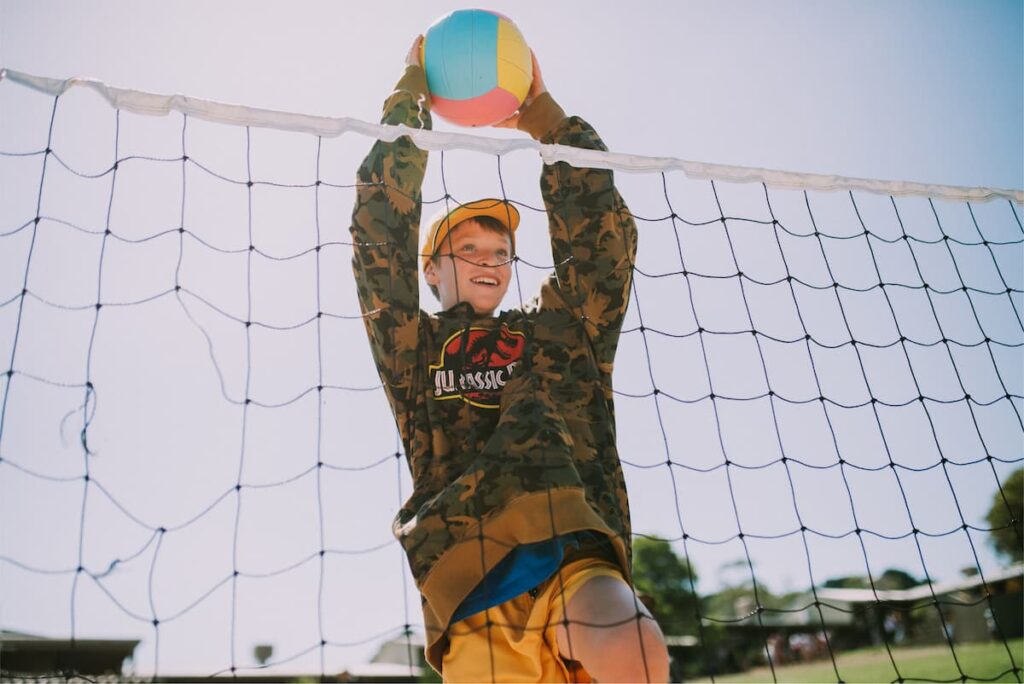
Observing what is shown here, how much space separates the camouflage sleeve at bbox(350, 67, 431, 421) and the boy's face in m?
0.21

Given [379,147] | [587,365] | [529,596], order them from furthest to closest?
[379,147]
[587,365]
[529,596]

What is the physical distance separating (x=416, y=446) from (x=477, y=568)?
0.43m

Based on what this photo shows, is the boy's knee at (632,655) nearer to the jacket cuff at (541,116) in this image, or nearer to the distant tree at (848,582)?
the jacket cuff at (541,116)

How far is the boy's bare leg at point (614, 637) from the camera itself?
1.57m

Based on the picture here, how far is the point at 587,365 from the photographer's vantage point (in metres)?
2.27

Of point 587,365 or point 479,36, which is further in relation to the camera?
point 479,36

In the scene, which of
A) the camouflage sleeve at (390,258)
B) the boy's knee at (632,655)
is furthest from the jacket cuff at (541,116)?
the boy's knee at (632,655)

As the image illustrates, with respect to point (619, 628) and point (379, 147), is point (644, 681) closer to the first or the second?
point (619, 628)

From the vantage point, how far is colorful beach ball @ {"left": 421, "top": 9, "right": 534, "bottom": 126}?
2734 millimetres

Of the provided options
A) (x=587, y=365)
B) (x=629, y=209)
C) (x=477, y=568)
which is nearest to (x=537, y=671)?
(x=477, y=568)

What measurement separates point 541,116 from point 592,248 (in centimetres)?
72

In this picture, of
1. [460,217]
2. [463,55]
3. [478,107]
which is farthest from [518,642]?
[463,55]

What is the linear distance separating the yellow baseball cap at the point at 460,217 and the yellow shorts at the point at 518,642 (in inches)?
48.5

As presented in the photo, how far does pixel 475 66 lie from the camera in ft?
8.96
